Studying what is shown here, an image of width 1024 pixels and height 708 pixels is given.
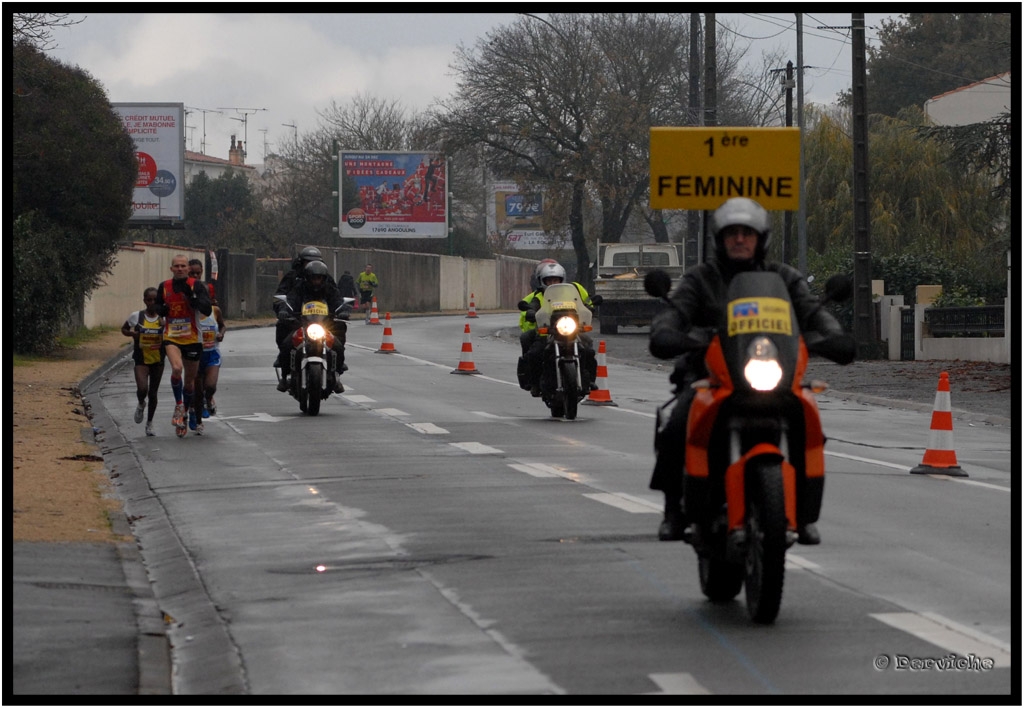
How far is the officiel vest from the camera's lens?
16.1 meters

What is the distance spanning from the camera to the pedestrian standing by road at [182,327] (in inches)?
631

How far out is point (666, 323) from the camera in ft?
22.9

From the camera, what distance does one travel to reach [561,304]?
1792cm

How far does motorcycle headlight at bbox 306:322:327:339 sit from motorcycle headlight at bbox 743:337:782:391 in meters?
12.1

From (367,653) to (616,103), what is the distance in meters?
50.0

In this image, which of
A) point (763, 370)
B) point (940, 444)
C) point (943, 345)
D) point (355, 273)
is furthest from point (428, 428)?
point (355, 273)

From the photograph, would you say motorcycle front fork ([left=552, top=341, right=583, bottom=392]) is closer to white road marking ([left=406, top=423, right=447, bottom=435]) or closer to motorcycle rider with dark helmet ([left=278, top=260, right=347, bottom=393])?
white road marking ([left=406, top=423, right=447, bottom=435])

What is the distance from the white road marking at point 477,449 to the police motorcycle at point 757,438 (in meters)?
7.77

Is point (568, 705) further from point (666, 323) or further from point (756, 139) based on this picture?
point (756, 139)

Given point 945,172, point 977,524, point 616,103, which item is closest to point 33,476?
point 977,524

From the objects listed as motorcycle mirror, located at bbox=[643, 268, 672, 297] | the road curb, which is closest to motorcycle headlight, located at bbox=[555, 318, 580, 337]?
the road curb

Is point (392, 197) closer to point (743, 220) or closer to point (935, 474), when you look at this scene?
point (935, 474)

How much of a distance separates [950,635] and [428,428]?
11004mm

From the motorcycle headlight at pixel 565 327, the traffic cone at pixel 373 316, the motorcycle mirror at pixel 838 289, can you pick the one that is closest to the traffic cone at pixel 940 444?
the motorcycle headlight at pixel 565 327
